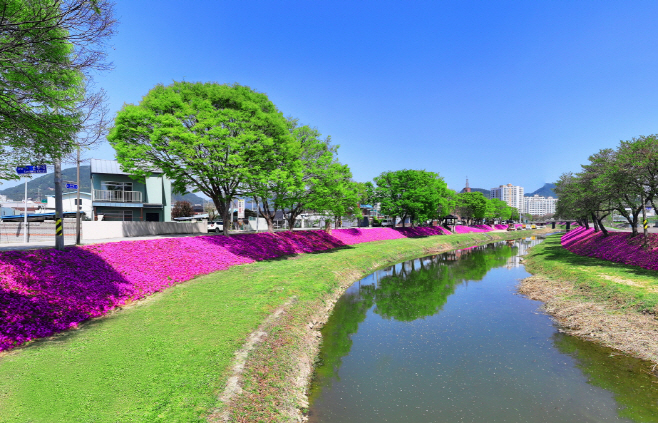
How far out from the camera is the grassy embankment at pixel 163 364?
20.9 feet

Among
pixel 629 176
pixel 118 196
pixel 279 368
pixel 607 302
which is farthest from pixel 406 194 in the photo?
pixel 279 368

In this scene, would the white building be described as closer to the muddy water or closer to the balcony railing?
the balcony railing

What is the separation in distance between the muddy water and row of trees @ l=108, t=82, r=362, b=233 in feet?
47.3

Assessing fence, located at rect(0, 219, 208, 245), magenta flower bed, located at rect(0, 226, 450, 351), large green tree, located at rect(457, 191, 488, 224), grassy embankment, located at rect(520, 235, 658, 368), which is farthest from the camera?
large green tree, located at rect(457, 191, 488, 224)

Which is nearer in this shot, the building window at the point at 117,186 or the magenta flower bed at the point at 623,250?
the magenta flower bed at the point at 623,250

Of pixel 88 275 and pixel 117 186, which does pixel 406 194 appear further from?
pixel 88 275

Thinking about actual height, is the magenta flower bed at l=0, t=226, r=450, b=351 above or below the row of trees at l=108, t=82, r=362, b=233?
below

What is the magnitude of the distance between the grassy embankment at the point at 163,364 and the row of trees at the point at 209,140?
39.0 ft

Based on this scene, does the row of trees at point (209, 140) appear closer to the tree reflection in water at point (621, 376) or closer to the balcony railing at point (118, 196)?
the balcony railing at point (118, 196)

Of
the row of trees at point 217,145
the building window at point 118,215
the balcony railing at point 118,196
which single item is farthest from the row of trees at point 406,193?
the building window at point 118,215

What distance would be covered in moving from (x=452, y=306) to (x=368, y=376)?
1084cm

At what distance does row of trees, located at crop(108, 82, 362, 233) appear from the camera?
2311cm

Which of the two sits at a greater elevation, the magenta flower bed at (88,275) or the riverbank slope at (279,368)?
the magenta flower bed at (88,275)

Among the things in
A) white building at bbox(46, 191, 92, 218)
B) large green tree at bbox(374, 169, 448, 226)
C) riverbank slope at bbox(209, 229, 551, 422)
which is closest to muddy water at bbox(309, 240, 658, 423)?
riverbank slope at bbox(209, 229, 551, 422)
